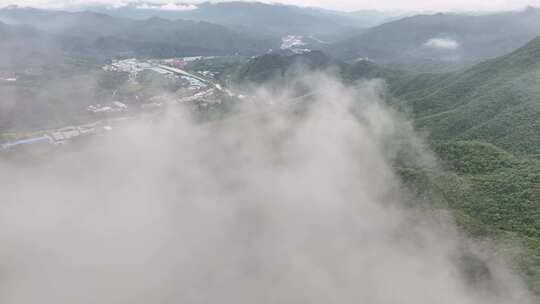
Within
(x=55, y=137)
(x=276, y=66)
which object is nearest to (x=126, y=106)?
(x=55, y=137)

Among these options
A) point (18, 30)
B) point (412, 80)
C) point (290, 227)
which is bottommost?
point (290, 227)

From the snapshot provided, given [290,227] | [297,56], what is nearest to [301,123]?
[290,227]

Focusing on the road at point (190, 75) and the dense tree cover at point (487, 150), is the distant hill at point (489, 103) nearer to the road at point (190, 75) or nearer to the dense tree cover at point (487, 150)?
the dense tree cover at point (487, 150)

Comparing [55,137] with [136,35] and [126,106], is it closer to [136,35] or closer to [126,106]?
[126,106]

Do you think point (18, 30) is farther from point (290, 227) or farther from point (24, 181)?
point (290, 227)

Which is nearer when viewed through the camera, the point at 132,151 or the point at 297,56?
the point at 132,151

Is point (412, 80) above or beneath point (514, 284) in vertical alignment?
above

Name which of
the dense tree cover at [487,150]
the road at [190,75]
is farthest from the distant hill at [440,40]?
the road at [190,75]
